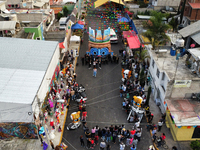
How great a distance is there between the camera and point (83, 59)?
27.0 meters

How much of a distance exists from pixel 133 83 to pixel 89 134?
9.00 m

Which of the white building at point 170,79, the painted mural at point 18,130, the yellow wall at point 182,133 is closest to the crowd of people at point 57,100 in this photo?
the painted mural at point 18,130

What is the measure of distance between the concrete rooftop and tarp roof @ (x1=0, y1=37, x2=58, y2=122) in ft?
33.6

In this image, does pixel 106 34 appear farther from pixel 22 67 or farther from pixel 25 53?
pixel 22 67

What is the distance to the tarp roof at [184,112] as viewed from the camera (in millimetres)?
15414

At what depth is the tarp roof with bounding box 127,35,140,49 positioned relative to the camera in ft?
92.6

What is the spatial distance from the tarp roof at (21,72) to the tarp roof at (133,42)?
35.4 feet

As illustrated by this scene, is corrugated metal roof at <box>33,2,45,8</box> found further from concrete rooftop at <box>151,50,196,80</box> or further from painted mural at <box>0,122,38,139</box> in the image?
painted mural at <box>0,122,38,139</box>

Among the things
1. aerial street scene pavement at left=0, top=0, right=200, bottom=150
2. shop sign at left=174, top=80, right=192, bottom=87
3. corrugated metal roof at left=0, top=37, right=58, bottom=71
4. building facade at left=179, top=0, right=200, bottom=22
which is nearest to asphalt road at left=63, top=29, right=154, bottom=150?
aerial street scene pavement at left=0, top=0, right=200, bottom=150

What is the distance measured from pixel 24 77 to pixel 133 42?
1678cm

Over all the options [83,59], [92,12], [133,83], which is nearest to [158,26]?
[133,83]

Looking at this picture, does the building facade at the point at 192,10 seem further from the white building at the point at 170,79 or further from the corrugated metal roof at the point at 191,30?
the white building at the point at 170,79

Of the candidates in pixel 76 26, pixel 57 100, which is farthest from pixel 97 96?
pixel 76 26

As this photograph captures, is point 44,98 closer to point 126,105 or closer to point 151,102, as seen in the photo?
point 126,105
